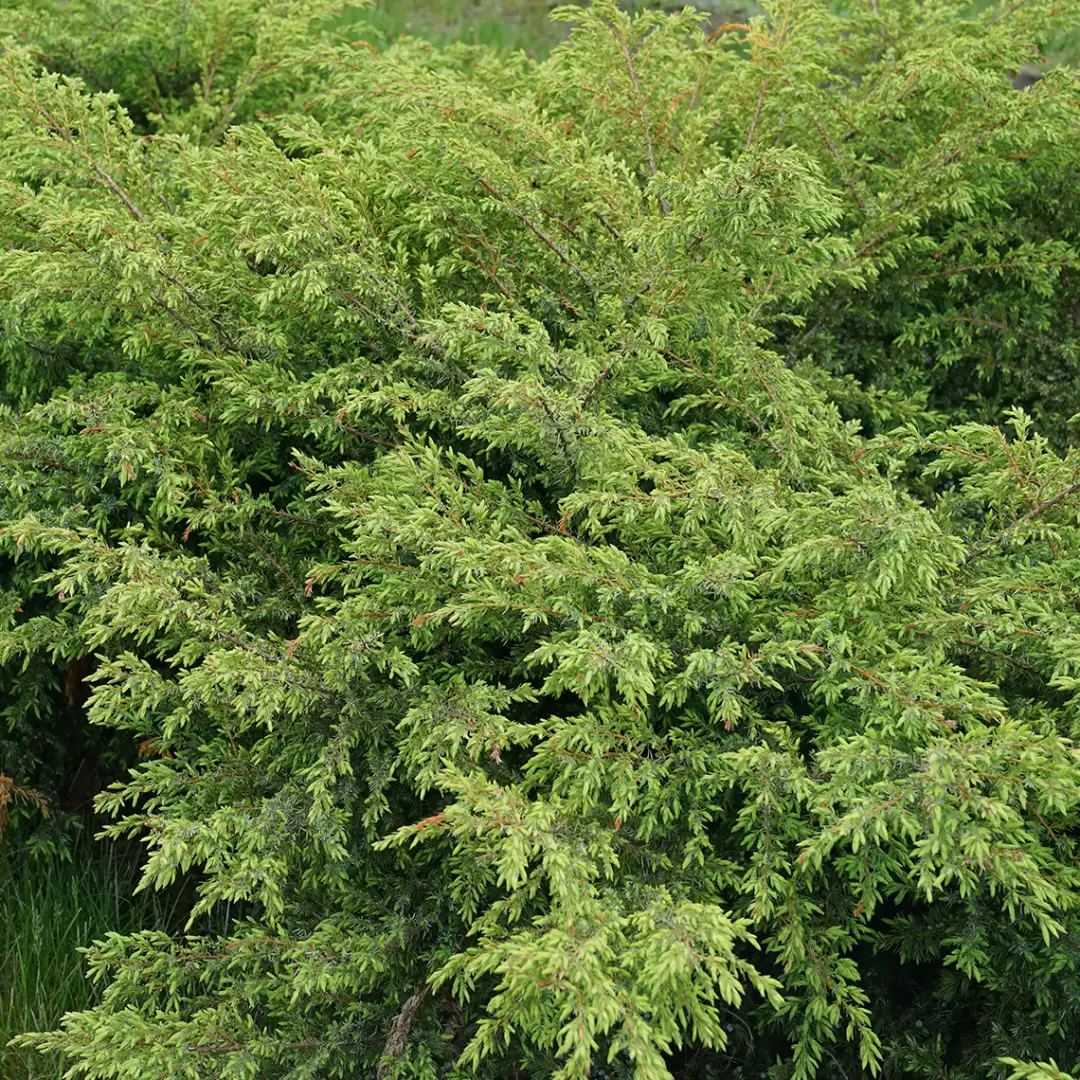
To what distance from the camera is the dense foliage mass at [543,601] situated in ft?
5.62

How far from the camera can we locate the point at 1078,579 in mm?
1989

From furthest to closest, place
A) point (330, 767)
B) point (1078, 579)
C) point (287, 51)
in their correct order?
1. point (287, 51)
2. point (1078, 579)
3. point (330, 767)

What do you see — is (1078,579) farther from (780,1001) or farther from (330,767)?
(330,767)

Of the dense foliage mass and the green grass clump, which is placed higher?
the dense foliage mass

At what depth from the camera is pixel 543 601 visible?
6.07 ft

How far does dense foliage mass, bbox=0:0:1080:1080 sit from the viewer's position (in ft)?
5.62

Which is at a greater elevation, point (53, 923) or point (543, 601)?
point (543, 601)

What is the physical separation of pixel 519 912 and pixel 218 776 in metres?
0.71

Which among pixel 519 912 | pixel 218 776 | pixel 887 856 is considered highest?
pixel 887 856

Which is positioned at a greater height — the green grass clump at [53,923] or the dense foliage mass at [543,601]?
the dense foliage mass at [543,601]

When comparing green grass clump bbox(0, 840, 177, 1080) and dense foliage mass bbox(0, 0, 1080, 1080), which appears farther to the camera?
green grass clump bbox(0, 840, 177, 1080)

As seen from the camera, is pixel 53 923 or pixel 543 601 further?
pixel 53 923

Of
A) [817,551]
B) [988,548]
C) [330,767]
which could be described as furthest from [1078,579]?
[330,767]

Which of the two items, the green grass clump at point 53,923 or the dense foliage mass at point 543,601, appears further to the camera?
the green grass clump at point 53,923
